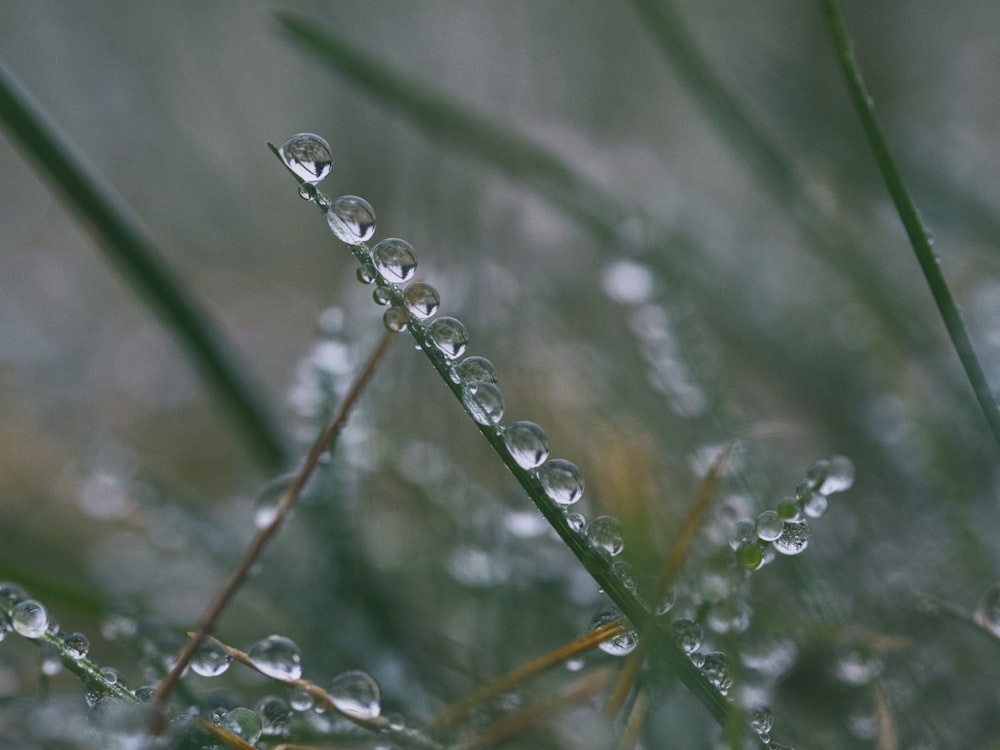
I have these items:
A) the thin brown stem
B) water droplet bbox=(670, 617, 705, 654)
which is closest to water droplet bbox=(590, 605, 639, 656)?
water droplet bbox=(670, 617, 705, 654)

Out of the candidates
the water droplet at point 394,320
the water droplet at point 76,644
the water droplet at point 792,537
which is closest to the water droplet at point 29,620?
the water droplet at point 76,644

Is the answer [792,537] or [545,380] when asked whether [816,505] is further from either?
[545,380]

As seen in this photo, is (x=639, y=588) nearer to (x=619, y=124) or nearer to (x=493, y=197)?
(x=493, y=197)

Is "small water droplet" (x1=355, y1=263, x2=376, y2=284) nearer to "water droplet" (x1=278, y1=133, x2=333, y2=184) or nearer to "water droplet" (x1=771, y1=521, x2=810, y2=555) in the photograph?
"water droplet" (x1=278, y1=133, x2=333, y2=184)

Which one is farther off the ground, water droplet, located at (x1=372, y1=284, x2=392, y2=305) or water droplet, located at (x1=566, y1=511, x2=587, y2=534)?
water droplet, located at (x1=372, y1=284, x2=392, y2=305)

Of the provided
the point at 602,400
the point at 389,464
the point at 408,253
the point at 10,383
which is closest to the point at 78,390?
the point at 10,383

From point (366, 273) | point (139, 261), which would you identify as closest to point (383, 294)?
point (366, 273)
